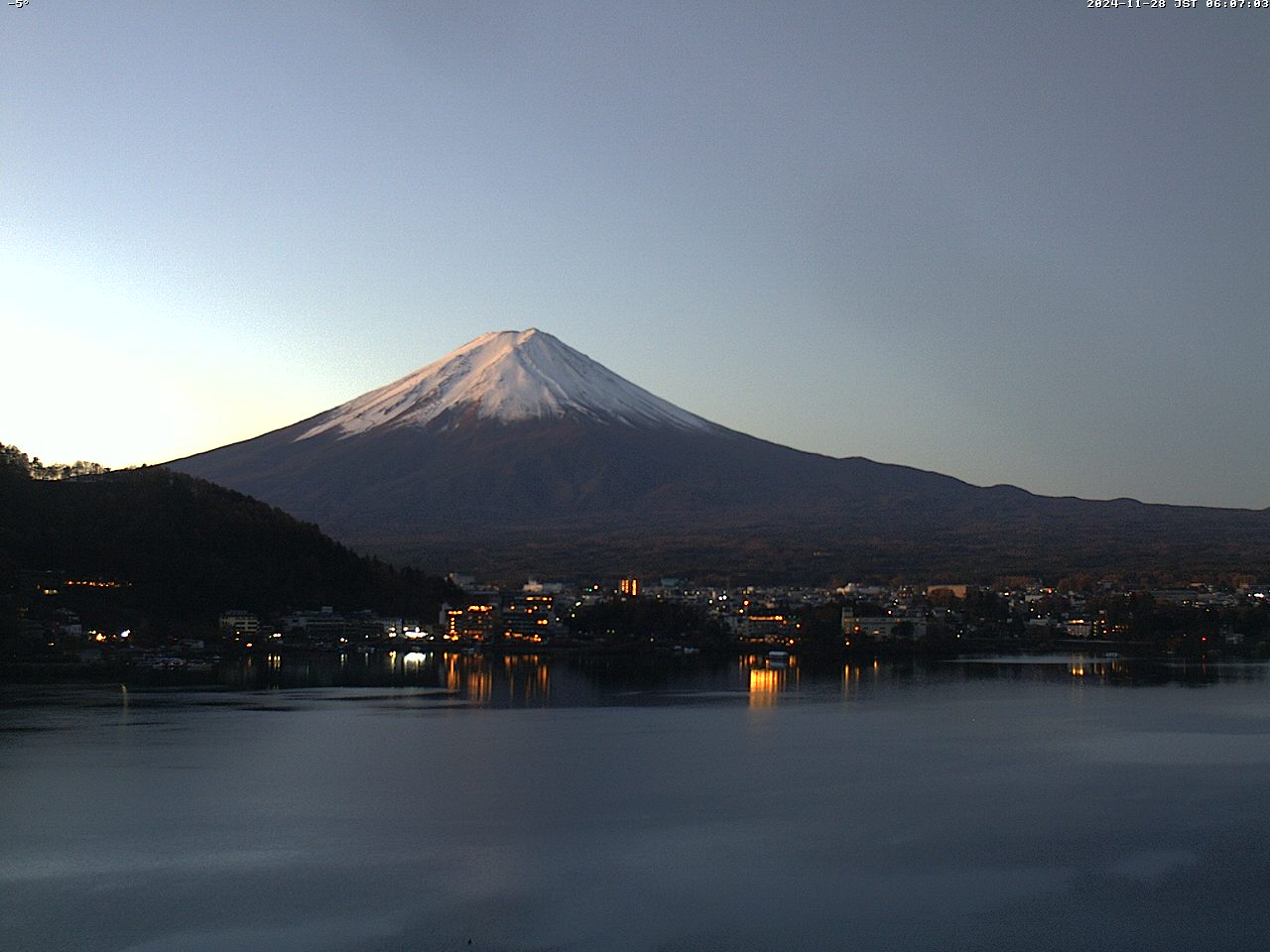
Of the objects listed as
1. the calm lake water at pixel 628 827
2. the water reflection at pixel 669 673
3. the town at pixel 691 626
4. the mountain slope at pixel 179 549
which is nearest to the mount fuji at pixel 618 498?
the town at pixel 691 626

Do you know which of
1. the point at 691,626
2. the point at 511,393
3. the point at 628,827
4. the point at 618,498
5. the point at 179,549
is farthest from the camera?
the point at 511,393

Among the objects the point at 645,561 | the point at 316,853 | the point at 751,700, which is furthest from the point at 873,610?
the point at 316,853

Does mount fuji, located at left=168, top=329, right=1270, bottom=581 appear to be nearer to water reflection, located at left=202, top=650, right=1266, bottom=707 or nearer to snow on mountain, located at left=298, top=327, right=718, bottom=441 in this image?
snow on mountain, located at left=298, top=327, right=718, bottom=441

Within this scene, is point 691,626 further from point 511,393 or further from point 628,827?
point 511,393

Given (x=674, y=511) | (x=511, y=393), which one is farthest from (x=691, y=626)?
(x=511, y=393)

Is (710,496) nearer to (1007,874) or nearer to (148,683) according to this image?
(148,683)

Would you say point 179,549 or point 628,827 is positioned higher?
point 179,549

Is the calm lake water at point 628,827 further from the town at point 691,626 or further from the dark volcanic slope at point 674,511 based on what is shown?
the dark volcanic slope at point 674,511
